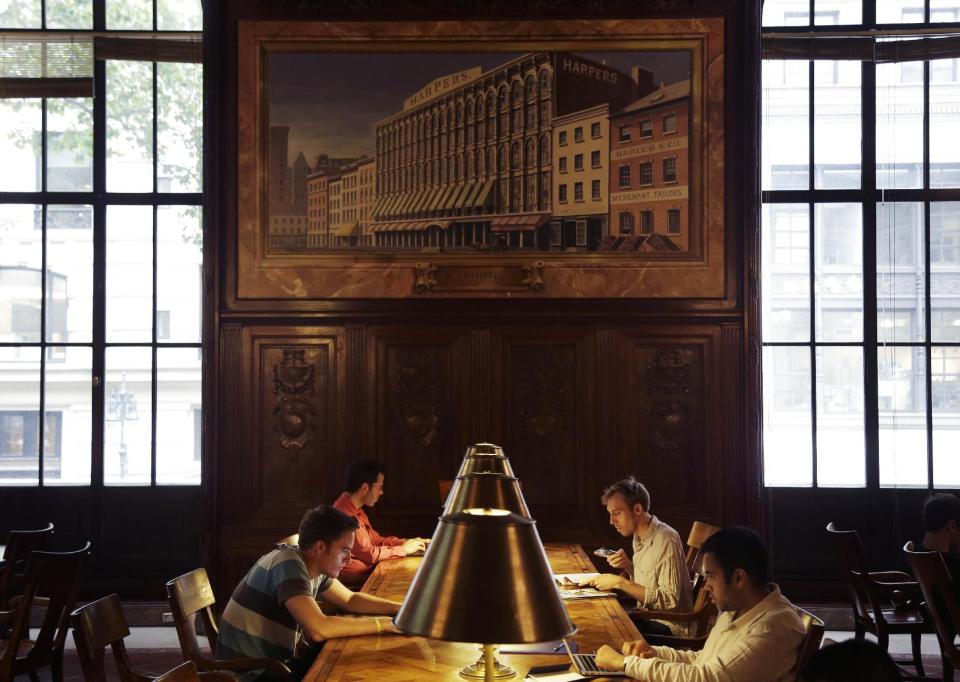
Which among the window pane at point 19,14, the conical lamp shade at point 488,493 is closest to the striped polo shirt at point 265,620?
the conical lamp shade at point 488,493

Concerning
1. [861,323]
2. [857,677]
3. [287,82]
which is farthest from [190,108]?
[857,677]

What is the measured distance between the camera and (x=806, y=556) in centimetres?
751

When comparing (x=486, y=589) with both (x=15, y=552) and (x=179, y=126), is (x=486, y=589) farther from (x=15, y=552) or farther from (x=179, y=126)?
(x=179, y=126)

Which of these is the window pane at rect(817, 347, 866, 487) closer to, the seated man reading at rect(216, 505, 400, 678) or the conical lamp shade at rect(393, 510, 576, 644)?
the seated man reading at rect(216, 505, 400, 678)

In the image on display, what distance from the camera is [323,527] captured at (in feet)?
12.3

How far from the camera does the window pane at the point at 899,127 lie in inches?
298

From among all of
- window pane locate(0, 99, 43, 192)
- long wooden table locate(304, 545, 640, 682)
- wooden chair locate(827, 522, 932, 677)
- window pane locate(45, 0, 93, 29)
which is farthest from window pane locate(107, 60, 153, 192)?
wooden chair locate(827, 522, 932, 677)

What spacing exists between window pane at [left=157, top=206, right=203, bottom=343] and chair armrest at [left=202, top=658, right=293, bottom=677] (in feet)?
15.1

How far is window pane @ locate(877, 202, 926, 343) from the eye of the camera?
7555mm

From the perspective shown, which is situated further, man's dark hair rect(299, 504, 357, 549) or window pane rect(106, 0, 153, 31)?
window pane rect(106, 0, 153, 31)

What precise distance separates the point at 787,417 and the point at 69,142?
6.36m

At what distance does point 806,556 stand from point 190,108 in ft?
20.4

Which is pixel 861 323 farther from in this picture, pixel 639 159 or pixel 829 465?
pixel 639 159

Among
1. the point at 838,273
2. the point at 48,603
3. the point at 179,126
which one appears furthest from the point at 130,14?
the point at 838,273
